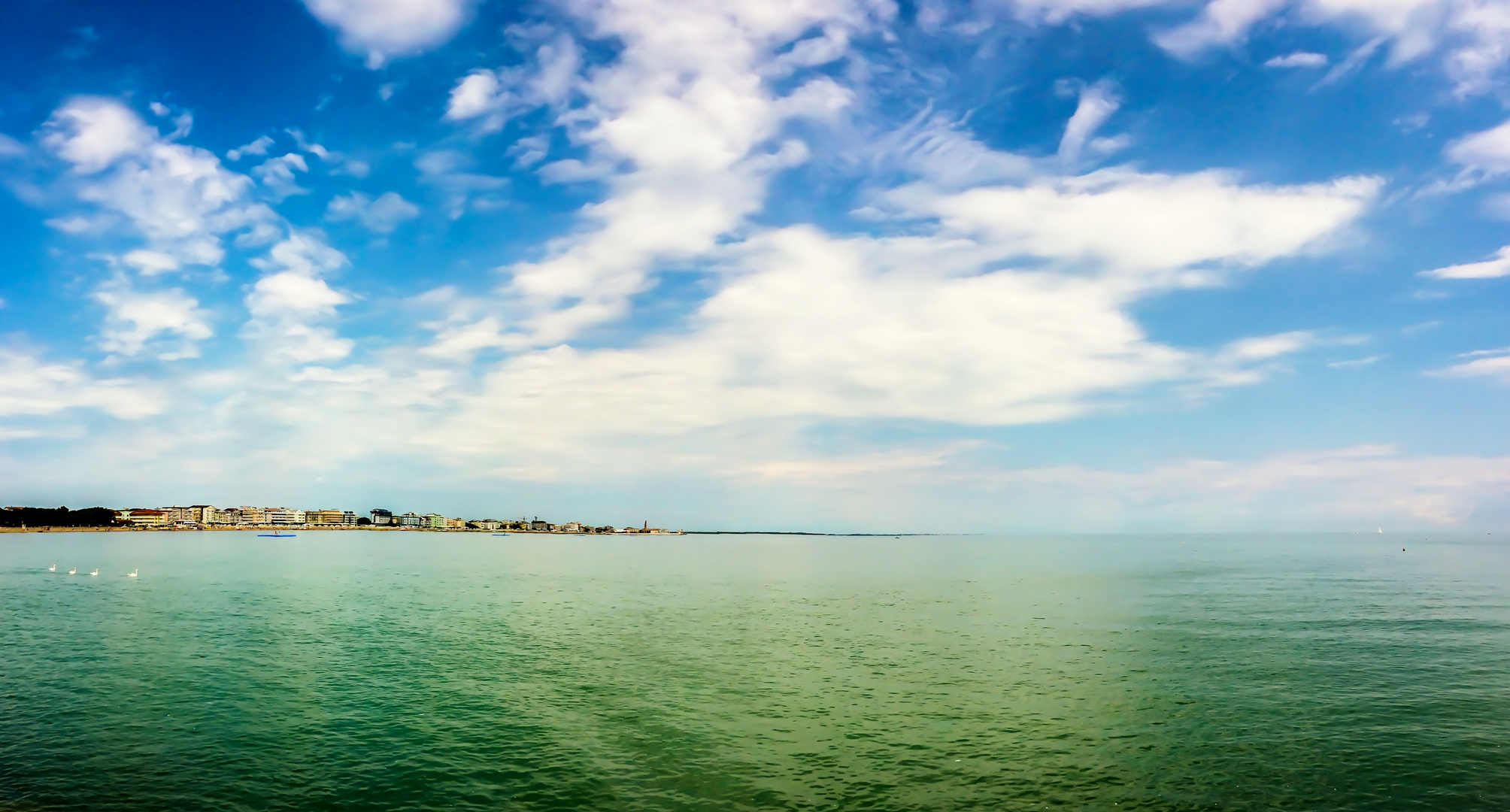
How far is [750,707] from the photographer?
4659 centimetres

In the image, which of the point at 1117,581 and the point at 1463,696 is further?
the point at 1117,581

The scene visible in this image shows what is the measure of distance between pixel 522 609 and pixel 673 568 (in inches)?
3721

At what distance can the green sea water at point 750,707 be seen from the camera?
3328cm

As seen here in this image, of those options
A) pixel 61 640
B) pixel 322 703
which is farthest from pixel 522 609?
pixel 322 703

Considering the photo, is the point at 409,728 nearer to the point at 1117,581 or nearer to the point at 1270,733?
the point at 1270,733

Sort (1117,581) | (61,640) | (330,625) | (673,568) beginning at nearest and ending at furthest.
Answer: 1. (61,640)
2. (330,625)
3. (1117,581)
4. (673,568)

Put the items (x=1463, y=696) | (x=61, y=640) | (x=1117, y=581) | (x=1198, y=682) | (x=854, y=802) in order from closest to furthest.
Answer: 1. (x=854, y=802)
2. (x=1463, y=696)
3. (x=1198, y=682)
4. (x=61, y=640)
5. (x=1117, y=581)

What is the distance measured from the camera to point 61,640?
66.1 meters

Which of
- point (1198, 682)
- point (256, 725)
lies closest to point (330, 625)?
point (256, 725)

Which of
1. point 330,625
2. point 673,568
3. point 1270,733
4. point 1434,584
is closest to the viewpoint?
point 1270,733

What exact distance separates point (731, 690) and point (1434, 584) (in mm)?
136863

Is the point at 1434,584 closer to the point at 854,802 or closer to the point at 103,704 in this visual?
the point at 854,802

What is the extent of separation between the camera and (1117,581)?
469ft

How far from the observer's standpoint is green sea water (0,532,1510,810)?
3328 cm
